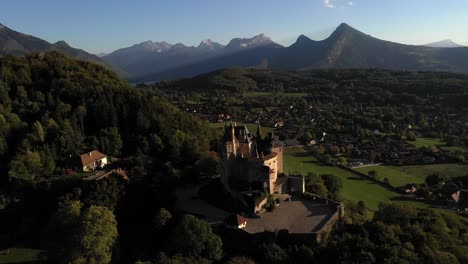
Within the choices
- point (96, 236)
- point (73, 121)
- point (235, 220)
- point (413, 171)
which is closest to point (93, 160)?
point (73, 121)

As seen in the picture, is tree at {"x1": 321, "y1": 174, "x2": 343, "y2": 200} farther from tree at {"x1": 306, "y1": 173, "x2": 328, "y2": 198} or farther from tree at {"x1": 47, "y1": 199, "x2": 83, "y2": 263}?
tree at {"x1": 47, "y1": 199, "x2": 83, "y2": 263}

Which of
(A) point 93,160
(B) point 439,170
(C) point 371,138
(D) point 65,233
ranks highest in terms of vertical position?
(A) point 93,160

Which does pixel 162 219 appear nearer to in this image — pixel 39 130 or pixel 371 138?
pixel 39 130

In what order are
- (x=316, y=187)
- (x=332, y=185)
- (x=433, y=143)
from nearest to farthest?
(x=316, y=187)
(x=332, y=185)
(x=433, y=143)

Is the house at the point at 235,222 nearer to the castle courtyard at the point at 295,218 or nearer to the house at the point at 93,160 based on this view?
the castle courtyard at the point at 295,218

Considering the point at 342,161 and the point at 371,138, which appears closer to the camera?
the point at 342,161

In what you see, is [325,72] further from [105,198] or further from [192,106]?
[105,198]

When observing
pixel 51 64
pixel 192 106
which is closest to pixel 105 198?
pixel 51 64

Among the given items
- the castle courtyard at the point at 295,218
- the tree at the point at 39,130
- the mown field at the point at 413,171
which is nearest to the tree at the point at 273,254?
the castle courtyard at the point at 295,218
